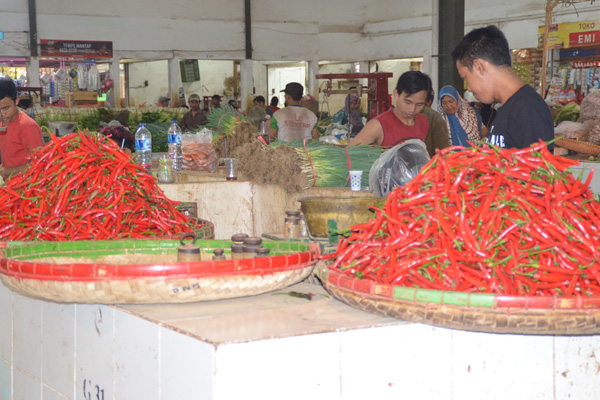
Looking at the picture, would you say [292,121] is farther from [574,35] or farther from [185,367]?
[574,35]

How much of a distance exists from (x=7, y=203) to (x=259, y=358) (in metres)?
1.57

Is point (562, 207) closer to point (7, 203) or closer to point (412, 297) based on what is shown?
point (412, 297)

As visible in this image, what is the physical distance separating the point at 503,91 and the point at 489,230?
51.5 inches

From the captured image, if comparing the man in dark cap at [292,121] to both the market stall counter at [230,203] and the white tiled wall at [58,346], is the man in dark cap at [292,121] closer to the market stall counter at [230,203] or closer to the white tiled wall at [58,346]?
the market stall counter at [230,203]

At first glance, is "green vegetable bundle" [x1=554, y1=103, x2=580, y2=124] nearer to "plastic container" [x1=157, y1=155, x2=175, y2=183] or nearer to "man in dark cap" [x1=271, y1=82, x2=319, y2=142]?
"man in dark cap" [x1=271, y1=82, x2=319, y2=142]

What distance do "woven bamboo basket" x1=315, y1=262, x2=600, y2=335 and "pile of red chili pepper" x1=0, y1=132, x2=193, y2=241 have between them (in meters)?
1.27

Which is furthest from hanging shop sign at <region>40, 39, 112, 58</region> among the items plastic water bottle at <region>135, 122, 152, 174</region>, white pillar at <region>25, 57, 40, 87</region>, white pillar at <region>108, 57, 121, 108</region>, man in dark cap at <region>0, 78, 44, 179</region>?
man in dark cap at <region>0, 78, 44, 179</region>

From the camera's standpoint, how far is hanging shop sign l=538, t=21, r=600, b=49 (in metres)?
11.7

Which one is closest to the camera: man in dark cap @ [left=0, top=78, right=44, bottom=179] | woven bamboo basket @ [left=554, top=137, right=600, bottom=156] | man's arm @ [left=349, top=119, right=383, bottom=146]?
man's arm @ [left=349, top=119, right=383, bottom=146]

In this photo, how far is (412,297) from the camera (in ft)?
5.02

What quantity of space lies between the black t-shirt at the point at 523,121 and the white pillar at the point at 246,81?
1518 centimetres

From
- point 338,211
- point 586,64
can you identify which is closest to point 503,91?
point 338,211

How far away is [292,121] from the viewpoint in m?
7.21

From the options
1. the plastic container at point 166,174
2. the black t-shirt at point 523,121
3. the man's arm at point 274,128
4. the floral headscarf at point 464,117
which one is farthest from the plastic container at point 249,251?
the man's arm at point 274,128
